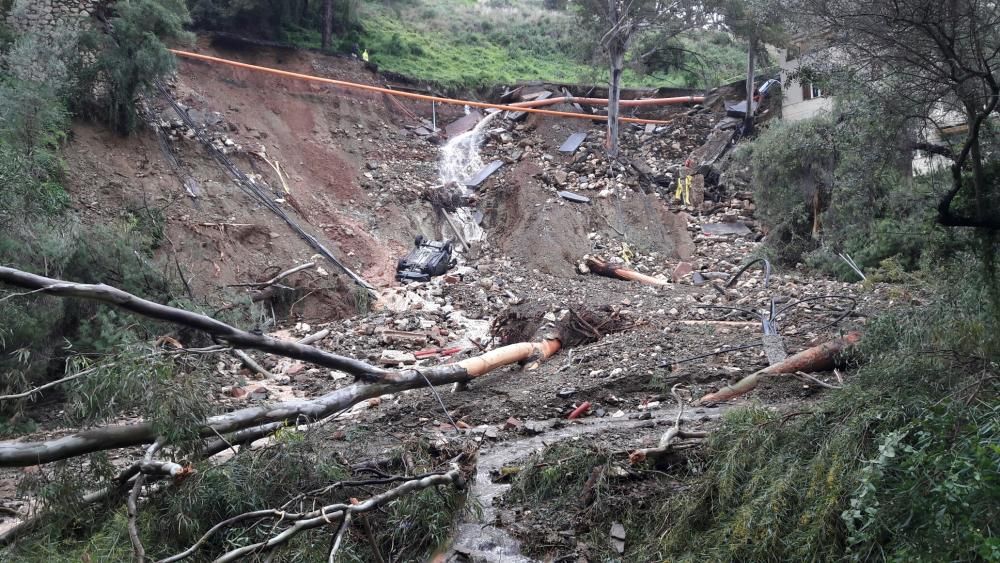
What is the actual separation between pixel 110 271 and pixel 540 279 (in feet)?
25.3

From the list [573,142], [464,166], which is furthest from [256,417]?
[573,142]

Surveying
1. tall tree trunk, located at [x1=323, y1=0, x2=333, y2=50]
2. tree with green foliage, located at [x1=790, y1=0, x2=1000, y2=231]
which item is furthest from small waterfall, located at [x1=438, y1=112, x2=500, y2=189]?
tree with green foliage, located at [x1=790, y1=0, x2=1000, y2=231]

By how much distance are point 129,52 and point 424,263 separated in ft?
22.1

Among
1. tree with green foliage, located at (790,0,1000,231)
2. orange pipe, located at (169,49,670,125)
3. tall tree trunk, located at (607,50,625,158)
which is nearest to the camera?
tree with green foliage, located at (790,0,1000,231)

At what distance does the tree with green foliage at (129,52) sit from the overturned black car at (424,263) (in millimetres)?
5855

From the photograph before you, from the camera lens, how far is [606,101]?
2203cm

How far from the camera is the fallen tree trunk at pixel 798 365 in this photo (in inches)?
292

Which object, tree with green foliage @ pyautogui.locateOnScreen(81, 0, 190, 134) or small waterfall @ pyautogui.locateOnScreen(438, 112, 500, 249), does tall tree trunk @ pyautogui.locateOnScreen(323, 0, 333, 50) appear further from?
tree with green foliage @ pyautogui.locateOnScreen(81, 0, 190, 134)

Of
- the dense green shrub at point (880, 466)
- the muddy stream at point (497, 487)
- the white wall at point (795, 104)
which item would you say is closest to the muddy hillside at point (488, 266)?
the muddy stream at point (497, 487)

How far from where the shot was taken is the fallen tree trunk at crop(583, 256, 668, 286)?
15.0 metres

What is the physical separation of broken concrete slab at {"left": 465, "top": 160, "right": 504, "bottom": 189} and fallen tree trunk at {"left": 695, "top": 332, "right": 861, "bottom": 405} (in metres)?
12.4

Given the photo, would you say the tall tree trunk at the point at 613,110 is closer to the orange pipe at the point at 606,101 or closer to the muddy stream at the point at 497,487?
the orange pipe at the point at 606,101

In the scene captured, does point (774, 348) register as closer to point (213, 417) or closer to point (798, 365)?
point (798, 365)

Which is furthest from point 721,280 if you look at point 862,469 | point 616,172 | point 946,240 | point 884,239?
point 862,469
